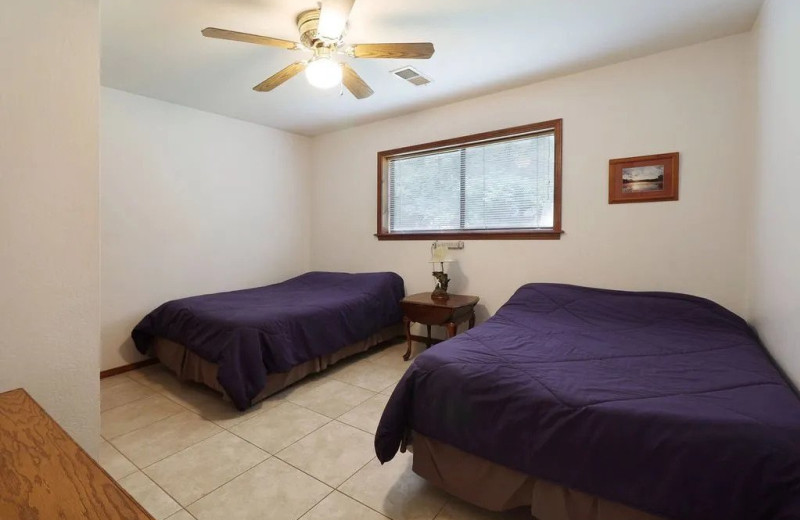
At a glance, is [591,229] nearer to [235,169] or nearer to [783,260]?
[783,260]

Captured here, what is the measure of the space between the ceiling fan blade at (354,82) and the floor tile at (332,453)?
2.19 metres

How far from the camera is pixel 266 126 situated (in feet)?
13.3

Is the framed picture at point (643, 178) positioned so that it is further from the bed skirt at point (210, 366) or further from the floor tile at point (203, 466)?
the floor tile at point (203, 466)

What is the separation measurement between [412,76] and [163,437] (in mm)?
2974

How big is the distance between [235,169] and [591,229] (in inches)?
139

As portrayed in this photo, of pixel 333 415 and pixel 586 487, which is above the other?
pixel 586 487

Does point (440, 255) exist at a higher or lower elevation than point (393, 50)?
lower

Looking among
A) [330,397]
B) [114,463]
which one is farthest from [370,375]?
[114,463]

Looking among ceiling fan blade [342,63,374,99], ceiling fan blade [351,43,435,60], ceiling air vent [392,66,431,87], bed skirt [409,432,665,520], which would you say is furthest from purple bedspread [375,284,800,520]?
ceiling air vent [392,66,431,87]

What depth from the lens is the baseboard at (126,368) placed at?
287 centimetres

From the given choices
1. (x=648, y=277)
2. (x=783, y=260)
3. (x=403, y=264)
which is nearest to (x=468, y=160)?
(x=403, y=264)

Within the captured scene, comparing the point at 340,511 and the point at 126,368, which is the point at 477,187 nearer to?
the point at 340,511

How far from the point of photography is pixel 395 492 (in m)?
1.57

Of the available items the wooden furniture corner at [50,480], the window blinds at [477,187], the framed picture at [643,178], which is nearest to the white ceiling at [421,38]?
the window blinds at [477,187]
